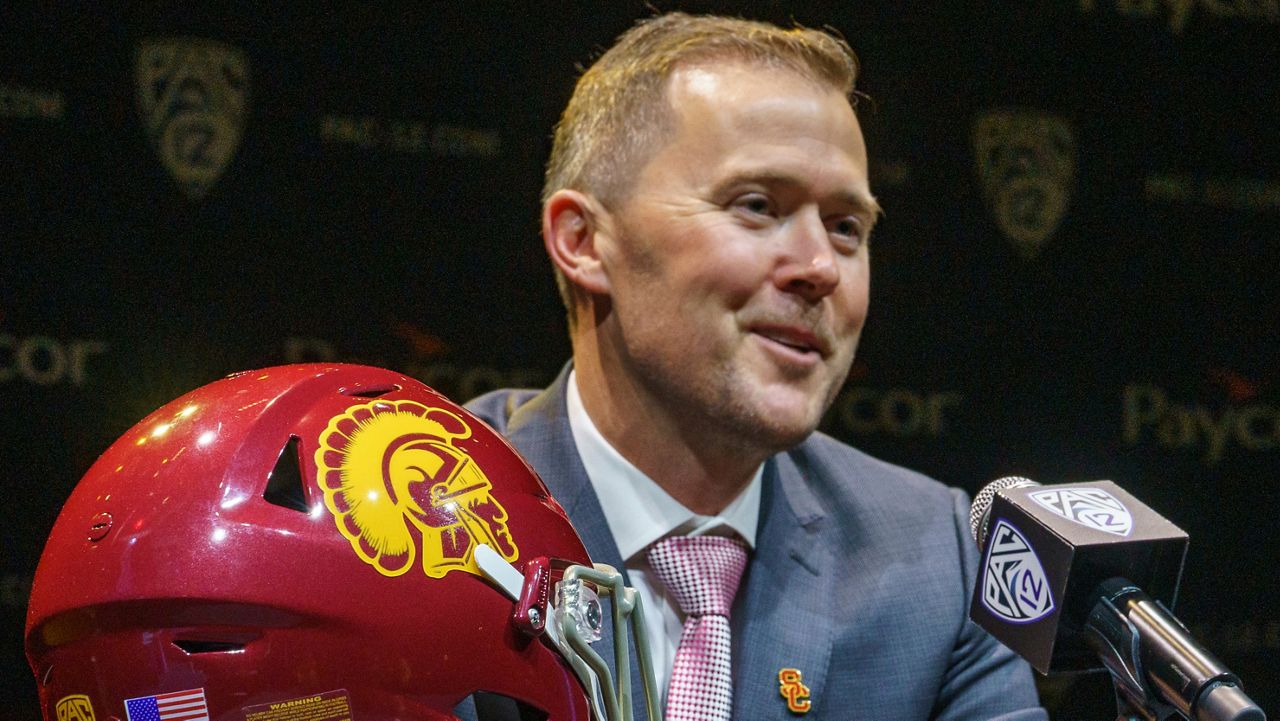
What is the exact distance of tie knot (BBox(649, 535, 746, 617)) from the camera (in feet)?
5.21

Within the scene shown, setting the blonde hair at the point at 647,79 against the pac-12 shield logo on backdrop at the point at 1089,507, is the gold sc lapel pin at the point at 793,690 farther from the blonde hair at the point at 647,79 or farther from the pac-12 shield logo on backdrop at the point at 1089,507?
the blonde hair at the point at 647,79

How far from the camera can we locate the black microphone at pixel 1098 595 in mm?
890

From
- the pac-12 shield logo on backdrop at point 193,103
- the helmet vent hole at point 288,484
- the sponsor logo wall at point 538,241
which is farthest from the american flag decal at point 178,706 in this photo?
the pac-12 shield logo on backdrop at point 193,103

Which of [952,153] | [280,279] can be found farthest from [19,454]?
[952,153]

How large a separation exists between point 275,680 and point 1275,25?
293cm

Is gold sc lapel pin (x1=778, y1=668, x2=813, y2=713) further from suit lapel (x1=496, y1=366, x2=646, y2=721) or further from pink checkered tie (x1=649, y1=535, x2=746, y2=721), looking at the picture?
suit lapel (x1=496, y1=366, x2=646, y2=721)

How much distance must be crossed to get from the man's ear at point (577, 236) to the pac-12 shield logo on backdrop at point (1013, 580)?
805 millimetres

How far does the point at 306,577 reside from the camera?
100 cm

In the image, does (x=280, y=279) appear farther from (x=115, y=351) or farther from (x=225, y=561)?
(x=225, y=561)

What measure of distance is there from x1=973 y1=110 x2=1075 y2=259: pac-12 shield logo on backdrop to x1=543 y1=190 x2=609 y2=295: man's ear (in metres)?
1.34

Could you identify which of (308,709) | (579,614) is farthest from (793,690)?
(308,709)

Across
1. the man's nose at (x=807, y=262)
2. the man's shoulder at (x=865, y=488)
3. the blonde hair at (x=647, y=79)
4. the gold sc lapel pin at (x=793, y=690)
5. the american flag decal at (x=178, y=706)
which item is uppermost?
the blonde hair at (x=647, y=79)

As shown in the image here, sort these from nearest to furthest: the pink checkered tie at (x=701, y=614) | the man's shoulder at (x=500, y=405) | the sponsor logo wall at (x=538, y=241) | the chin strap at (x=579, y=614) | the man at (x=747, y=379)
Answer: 1. the chin strap at (x=579, y=614)
2. the pink checkered tie at (x=701, y=614)
3. the man at (x=747, y=379)
4. the man's shoulder at (x=500, y=405)
5. the sponsor logo wall at (x=538, y=241)

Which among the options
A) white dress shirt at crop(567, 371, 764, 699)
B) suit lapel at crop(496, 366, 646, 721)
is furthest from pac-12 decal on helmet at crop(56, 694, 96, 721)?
white dress shirt at crop(567, 371, 764, 699)
